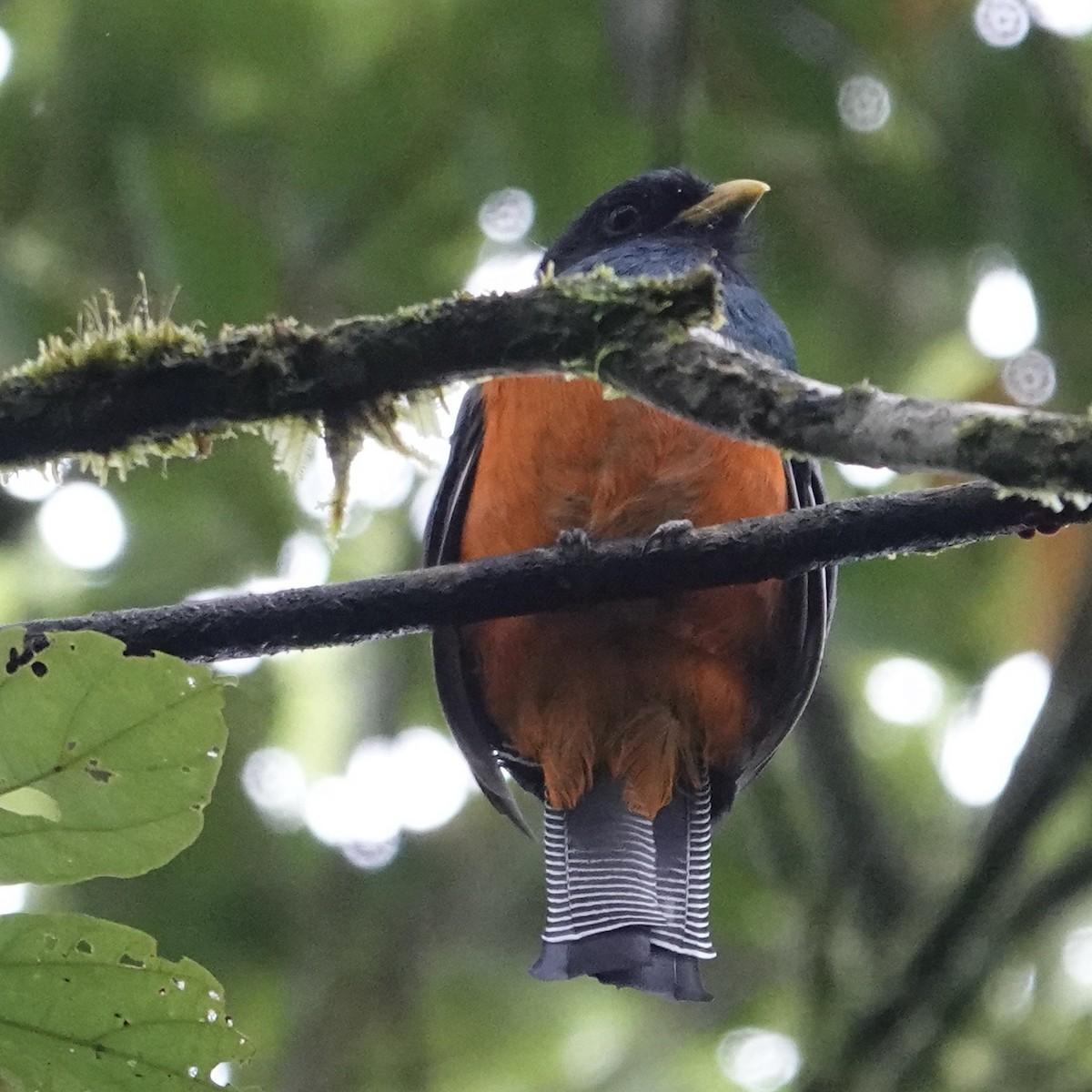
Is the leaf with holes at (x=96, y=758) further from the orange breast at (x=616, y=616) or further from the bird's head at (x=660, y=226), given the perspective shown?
the bird's head at (x=660, y=226)

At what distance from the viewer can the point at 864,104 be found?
4586mm

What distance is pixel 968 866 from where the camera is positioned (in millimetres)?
3779

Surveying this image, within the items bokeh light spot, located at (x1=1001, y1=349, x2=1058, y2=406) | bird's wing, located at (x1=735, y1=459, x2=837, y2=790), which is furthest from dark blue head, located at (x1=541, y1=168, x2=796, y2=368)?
bokeh light spot, located at (x1=1001, y1=349, x2=1058, y2=406)

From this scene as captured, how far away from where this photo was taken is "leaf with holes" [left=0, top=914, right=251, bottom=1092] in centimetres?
150

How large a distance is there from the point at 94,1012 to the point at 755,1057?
397 cm

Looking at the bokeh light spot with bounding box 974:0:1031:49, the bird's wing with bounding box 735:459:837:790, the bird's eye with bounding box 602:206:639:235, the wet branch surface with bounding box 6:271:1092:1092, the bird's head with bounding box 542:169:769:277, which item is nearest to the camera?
the wet branch surface with bounding box 6:271:1092:1092

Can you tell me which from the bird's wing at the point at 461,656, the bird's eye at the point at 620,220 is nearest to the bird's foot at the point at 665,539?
the bird's wing at the point at 461,656

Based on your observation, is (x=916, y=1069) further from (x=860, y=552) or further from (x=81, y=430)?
(x=81, y=430)

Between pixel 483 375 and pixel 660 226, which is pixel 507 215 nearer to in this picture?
pixel 660 226

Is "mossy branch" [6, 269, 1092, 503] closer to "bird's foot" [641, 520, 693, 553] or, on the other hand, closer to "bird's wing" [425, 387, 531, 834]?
"bird's foot" [641, 520, 693, 553]

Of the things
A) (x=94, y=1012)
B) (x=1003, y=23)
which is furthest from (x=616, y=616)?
(x=94, y=1012)

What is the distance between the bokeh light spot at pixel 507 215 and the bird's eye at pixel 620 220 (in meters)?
0.38

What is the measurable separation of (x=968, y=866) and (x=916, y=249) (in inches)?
68.9

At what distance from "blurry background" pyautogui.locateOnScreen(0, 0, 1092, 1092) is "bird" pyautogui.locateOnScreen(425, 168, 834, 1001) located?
36 cm
